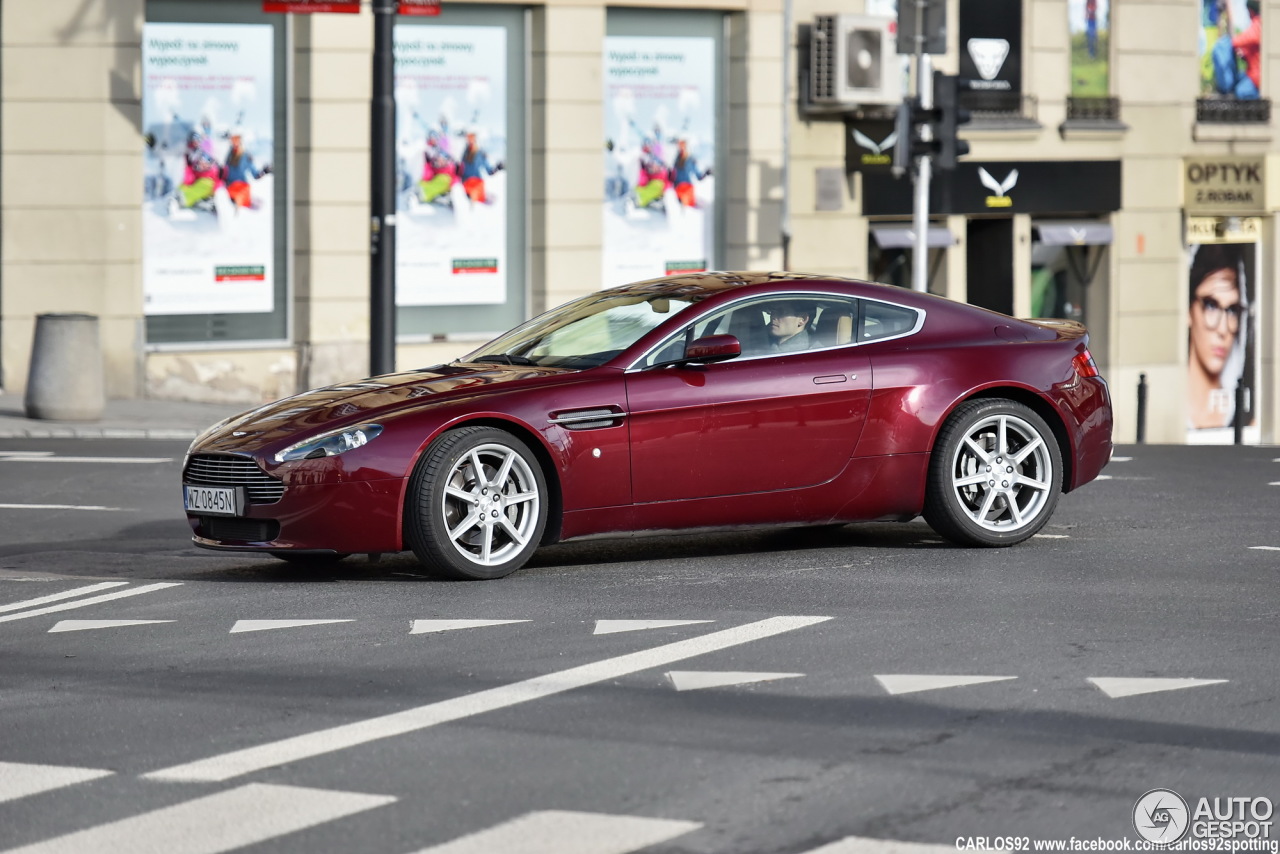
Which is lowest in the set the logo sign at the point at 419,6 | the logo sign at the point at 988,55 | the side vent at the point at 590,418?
the side vent at the point at 590,418

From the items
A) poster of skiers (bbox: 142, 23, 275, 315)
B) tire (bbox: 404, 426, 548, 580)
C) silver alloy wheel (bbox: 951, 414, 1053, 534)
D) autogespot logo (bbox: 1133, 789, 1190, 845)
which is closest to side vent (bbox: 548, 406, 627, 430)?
tire (bbox: 404, 426, 548, 580)

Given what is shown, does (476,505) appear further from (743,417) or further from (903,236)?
(903,236)

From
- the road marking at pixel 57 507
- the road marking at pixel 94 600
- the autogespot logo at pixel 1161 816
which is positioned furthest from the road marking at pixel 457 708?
the road marking at pixel 57 507

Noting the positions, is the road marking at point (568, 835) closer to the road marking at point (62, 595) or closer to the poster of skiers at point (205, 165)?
the road marking at point (62, 595)

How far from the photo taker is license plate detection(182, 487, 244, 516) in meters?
8.46

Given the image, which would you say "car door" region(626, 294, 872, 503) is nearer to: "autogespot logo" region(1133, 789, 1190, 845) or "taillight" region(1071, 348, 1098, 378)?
"taillight" region(1071, 348, 1098, 378)

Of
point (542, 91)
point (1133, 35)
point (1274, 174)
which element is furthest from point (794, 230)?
point (1274, 174)

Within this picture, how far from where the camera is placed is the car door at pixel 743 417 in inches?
341

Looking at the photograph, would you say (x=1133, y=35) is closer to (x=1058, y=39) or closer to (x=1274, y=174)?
(x=1058, y=39)

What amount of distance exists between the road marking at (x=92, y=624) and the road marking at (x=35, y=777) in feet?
7.36

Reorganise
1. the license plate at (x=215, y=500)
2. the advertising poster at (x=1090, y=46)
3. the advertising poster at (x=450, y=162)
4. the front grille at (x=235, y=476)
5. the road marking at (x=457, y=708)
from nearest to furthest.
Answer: the road marking at (x=457, y=708) < the front grille at (x=235, y=476) < the license plate at (x=215, y=500) < the advertising poster at (x=450, y=162) < the advertising poster at (x=1090, y=46)

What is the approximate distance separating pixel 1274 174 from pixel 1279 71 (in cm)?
153

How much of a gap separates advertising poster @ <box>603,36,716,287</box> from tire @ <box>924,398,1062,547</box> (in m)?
14.1

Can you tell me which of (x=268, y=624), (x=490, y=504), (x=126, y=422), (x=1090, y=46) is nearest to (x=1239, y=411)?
(x=1090, y=46)
